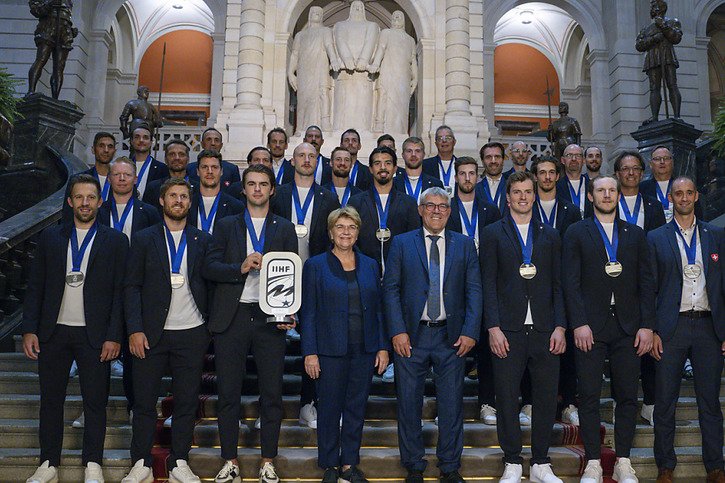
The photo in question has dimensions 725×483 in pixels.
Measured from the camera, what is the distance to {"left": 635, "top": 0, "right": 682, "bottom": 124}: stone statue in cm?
1112

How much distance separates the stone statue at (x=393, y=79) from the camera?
10.8m

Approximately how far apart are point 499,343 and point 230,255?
1740mm

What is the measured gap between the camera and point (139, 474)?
161 inches

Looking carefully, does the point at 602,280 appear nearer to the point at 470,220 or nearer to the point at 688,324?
the point at 688,324

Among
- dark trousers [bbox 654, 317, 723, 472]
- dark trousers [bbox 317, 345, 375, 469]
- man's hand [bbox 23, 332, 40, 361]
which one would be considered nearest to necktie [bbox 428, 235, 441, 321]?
dark trousers [bbox 317, 345, 375, 469]

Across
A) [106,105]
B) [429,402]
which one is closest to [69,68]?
[106,105]

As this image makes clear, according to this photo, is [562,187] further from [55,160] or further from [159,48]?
[159,48]

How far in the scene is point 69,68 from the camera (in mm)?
16562

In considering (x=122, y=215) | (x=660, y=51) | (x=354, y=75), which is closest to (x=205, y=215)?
(x=122, y=215)

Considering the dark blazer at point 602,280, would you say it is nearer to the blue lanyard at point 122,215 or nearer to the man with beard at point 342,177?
the man with beard at point 342,177

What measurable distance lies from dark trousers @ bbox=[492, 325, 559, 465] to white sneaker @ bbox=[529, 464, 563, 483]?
37 millimetres

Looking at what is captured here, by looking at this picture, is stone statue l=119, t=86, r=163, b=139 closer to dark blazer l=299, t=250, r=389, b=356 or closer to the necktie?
dark blazer l=299, t=250, r=389, b=356

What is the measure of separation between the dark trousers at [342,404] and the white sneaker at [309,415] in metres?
0.50

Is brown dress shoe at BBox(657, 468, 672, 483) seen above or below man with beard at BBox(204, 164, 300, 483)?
below
